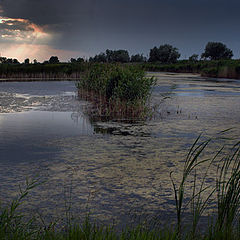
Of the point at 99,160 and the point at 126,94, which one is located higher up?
the point at 126,94

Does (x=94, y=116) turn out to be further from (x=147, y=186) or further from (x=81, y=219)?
(x=81, y=219)

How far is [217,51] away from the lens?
7119cm

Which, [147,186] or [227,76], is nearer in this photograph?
[147,186]

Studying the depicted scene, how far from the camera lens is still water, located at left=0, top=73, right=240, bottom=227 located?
3.50 meters

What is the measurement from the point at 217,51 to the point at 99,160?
2780 inches

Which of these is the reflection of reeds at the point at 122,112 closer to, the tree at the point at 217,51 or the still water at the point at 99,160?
the still water at the point at 99,160

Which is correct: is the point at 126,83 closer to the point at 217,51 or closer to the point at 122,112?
the point at 122,112

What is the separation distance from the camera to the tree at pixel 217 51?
7044 centimetres

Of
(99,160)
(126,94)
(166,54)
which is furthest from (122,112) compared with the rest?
(166,54)

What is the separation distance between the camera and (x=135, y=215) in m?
3.23

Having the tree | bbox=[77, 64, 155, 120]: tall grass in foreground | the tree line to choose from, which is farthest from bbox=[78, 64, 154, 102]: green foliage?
the tree

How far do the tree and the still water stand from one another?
64663 mm

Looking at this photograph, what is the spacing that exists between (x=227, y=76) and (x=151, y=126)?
91.3 ft

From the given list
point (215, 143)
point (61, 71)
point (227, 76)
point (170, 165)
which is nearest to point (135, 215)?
point (170, 165)
